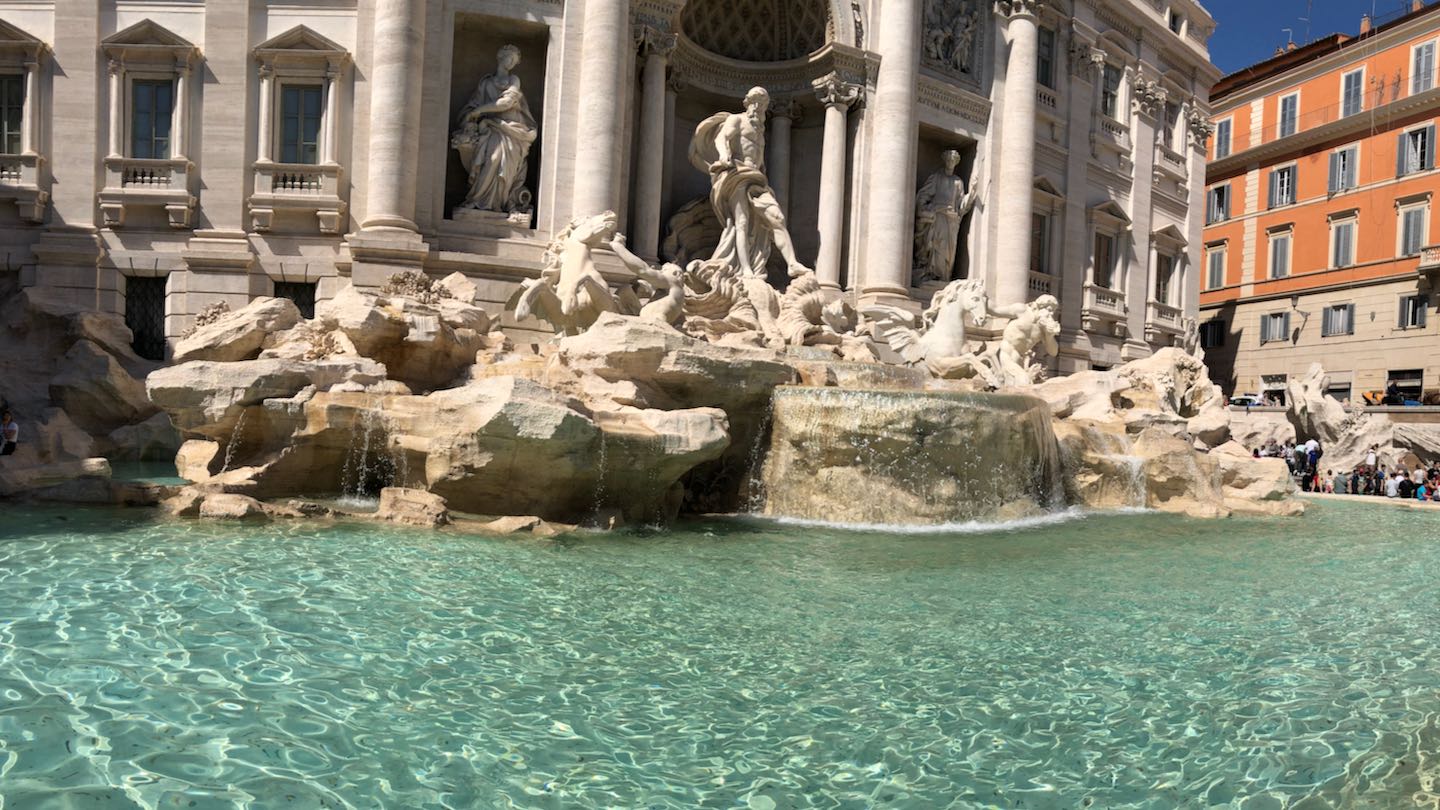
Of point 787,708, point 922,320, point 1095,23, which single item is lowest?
point 787,708

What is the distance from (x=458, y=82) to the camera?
A: 14703 millimetres

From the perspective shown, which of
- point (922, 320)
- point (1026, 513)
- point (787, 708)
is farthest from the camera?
point (922, 320)

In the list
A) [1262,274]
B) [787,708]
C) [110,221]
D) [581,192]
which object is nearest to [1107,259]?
[1262,274]

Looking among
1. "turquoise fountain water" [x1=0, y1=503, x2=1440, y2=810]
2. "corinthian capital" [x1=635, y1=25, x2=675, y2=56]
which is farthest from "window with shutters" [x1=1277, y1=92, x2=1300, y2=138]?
"turquoise fountain water" [x1=0, y1=503, x2=1440, y2=810]

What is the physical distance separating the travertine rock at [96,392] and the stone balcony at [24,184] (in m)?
3.01

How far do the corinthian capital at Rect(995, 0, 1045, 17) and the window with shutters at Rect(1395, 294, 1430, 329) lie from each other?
15.0 m

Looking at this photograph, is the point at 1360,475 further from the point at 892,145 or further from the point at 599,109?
the point at 599,109

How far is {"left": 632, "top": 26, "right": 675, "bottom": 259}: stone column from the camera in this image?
15.2 meters

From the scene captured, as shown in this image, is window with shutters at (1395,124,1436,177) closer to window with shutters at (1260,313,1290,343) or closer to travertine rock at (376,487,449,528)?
window with shutters at (1260,313,1290,343)

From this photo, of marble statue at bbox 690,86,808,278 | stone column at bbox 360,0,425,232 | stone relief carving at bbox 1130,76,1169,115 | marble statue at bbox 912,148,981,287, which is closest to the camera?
stone column at bbox 360,0,425,232

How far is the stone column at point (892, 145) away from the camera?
56.5 feet

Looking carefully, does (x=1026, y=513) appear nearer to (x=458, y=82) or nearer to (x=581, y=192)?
(x=581, y=192)

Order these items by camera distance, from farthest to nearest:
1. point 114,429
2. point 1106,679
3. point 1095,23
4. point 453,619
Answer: point 1095,23, point 114,429, point 453,619, point 1106,679

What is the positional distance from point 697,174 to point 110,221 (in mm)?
9454
